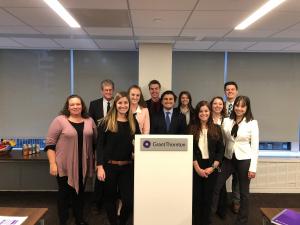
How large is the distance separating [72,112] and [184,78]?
8.24 ft

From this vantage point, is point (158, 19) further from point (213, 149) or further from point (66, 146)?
point (66, 146)

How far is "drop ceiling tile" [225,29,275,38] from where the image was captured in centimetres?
326

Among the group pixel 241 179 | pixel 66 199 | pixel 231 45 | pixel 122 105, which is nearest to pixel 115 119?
pixel 122 105

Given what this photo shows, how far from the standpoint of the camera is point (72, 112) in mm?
2734

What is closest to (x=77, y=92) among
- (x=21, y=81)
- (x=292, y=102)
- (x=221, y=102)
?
(x=21, y=81)

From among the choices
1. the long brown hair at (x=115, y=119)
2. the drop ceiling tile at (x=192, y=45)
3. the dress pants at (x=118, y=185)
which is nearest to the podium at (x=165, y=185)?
the dress pants at (x=118, y=185)

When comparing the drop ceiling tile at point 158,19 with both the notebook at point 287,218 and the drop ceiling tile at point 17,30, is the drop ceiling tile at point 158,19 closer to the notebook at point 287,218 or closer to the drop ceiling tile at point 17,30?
the drop ceiling tile at point 17,30

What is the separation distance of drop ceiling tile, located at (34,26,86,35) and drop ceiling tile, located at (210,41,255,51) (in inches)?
78.4

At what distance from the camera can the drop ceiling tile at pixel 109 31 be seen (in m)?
3.19

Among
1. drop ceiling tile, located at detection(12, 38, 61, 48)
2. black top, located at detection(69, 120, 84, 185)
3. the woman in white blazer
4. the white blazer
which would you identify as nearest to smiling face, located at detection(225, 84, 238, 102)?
the woman in white blazer

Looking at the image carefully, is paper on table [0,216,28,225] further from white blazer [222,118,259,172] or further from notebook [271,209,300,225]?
white blazer [222,118,259,172]

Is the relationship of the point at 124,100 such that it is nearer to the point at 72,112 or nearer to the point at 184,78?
the point at 72,112

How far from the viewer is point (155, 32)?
3.40 meters

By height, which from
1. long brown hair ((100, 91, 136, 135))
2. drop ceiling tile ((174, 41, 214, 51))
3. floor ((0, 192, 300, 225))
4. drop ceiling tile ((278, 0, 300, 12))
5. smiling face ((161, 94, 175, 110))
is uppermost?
drop ceiling tile ((174, 41, 214, 51))
